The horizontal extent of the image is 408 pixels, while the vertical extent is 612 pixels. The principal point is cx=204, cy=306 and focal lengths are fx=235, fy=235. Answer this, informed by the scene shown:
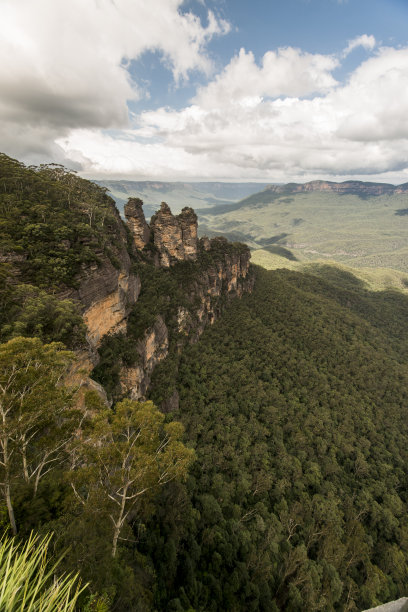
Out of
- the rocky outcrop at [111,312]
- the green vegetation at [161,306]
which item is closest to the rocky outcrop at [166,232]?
the green vegetation at [161,306]

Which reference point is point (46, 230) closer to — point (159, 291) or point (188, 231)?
point (159, 291)

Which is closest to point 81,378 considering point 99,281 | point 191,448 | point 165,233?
point 191,448

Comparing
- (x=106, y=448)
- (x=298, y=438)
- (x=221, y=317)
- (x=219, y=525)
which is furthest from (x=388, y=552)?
(x=221, y=317)

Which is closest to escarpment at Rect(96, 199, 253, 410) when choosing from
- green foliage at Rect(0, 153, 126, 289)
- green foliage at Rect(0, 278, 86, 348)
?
green foliage at Rect(0, 278, 86, 348)

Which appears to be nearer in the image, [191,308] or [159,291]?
[159,291]

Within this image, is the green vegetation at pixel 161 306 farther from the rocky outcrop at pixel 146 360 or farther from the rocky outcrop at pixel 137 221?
the rocky outcrop at pixel 137 221

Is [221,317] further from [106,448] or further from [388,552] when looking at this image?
[106,448]

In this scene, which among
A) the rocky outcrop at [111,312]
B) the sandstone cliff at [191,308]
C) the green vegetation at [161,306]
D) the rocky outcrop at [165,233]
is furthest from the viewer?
the rocky outcrop at [165,233]
